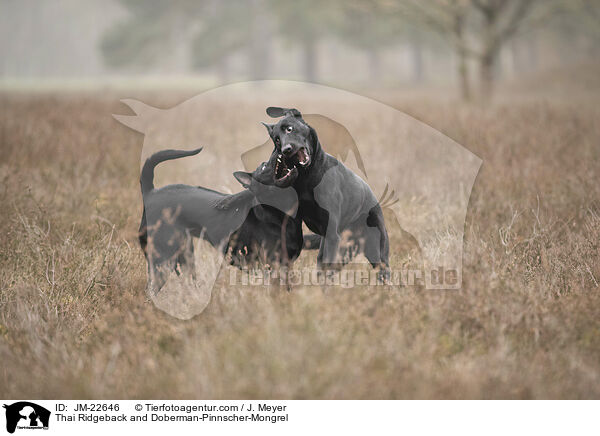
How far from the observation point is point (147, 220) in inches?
140

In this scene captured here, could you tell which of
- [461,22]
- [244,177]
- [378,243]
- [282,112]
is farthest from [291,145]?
[461,22]

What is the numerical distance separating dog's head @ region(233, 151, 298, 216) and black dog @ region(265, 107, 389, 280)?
32 millimetres

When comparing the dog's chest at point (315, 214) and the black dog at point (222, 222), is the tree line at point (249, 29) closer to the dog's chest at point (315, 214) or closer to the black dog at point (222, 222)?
the black dog at point (222, 222)

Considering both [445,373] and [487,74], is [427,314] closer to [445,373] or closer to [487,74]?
[445,373]

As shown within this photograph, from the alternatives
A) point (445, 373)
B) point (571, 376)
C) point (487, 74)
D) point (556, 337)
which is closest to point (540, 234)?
point (556, 337)

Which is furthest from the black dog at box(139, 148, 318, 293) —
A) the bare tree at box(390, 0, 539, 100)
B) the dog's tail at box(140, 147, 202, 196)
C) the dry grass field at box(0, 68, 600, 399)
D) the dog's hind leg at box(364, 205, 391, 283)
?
the bare tree at box(390, 0, 539, 100)

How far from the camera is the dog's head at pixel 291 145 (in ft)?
9.73

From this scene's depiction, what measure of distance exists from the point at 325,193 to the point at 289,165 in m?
0.31

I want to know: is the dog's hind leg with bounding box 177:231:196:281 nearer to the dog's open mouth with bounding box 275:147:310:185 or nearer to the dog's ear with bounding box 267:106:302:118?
the dog's open mouth with bounding box 275:147:310:185

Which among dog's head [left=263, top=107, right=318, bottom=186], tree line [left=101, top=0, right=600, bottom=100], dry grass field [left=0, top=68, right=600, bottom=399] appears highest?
tree line [left=101, top=0, right=600, bottom=100]

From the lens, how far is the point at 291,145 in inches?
114
